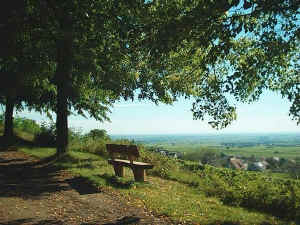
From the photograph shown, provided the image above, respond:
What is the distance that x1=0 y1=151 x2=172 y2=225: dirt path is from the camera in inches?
296

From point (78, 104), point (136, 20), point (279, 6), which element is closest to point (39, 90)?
point (78, 104)

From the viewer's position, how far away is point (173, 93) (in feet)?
75.8

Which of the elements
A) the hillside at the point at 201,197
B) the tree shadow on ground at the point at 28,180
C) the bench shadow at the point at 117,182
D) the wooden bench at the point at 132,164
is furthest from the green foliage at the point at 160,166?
the tree shadow on ground at the point at 28,180

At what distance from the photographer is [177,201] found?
960cm

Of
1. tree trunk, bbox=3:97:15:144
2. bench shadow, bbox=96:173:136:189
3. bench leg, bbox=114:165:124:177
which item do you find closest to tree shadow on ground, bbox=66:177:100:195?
bench shadow, bbox=96:173:136:189

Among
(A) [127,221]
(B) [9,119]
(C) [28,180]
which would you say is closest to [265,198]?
(A) [127,221]

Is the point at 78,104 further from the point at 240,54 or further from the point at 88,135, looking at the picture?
the point at 240,54

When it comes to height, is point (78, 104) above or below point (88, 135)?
above

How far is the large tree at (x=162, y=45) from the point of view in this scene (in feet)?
32.3

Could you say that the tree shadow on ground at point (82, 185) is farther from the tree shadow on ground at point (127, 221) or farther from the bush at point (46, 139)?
the bush at point (46, 139)

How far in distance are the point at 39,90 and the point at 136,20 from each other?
10412 mm

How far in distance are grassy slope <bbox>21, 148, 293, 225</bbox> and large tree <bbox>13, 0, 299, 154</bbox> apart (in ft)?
12.5

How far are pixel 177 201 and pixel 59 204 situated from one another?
3.42 m

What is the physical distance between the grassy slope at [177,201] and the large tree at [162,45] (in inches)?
150
